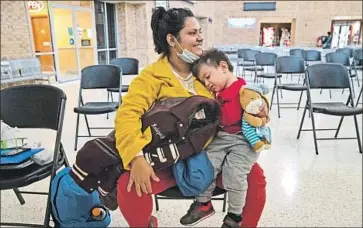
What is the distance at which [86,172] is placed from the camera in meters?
1.26

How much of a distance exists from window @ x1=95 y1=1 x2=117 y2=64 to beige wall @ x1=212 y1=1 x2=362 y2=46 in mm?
8904

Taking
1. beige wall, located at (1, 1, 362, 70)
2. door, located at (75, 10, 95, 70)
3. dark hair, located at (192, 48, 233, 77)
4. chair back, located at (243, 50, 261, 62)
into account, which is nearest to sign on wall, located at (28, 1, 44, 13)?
door, located at (75, 10, 95, 70)

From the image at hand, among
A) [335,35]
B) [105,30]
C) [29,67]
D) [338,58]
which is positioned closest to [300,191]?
[338,58]

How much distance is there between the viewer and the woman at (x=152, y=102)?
1.19 metres

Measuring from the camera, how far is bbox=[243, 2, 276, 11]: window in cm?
1662

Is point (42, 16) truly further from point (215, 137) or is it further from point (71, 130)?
point (215, 137)

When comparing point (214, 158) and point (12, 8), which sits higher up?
point (12, 8)

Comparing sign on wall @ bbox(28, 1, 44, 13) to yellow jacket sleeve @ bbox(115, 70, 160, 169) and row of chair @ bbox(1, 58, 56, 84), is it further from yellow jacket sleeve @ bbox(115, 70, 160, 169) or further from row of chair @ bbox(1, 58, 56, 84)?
yellow jacket sleeve @ bbox(115, 70, 160, 169)

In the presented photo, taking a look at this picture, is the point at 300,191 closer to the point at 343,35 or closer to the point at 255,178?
the point at 255,178

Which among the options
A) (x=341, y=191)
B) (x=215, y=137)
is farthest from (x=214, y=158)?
(x=341, y=191)

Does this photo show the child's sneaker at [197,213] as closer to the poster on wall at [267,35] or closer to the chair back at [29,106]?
the chair back at [29,106]

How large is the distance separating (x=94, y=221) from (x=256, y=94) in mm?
1177

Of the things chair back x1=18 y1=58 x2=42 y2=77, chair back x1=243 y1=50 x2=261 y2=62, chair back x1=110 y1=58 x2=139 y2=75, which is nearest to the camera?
chair back x1=110 y1=58 x2=139 y2=75

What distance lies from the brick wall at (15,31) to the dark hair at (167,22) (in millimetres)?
5842
